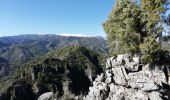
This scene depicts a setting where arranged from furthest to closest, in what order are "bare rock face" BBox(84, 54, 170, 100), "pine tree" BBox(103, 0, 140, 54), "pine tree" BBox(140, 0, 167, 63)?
"pine tree" BBox(103, 0, 140, 54) → "pine tree" BBox(140, 0, 167, 63) → "bare rock face" BBox(84, 54, 170, 100)

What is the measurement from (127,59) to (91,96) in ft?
39.2

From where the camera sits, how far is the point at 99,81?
65.9m

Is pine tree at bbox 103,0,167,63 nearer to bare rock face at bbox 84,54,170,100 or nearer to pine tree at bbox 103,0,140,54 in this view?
pine tree at bbox 103,0,140,54

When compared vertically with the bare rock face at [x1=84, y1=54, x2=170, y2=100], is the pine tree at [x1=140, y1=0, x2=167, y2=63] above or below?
above

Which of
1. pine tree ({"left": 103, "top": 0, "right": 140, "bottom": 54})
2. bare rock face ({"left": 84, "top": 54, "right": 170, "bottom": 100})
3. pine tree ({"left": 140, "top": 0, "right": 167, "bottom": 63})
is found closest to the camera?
bare rock face ({"left": 84, "top": 54, "right": 170, "bottom": 100})

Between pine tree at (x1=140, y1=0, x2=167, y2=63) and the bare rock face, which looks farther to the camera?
pine tree at (x1=140, y1=0, x2=167, y2=63)

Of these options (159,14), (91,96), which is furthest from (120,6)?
(91,96)

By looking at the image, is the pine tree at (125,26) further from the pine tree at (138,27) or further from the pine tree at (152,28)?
the pine tree at (152,28)

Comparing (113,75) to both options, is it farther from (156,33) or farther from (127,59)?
(156,33)

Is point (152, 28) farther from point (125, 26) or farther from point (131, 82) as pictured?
point (131, 82)

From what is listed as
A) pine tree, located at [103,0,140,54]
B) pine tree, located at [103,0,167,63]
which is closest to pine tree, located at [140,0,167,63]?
pine tree, located at [103,0,167,63]

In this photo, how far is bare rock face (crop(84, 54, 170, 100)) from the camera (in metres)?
51.3

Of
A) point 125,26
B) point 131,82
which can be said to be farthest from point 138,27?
point 131,82

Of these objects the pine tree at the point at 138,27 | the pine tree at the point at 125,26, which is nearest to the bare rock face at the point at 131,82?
the pine tree at the point at 138,27
